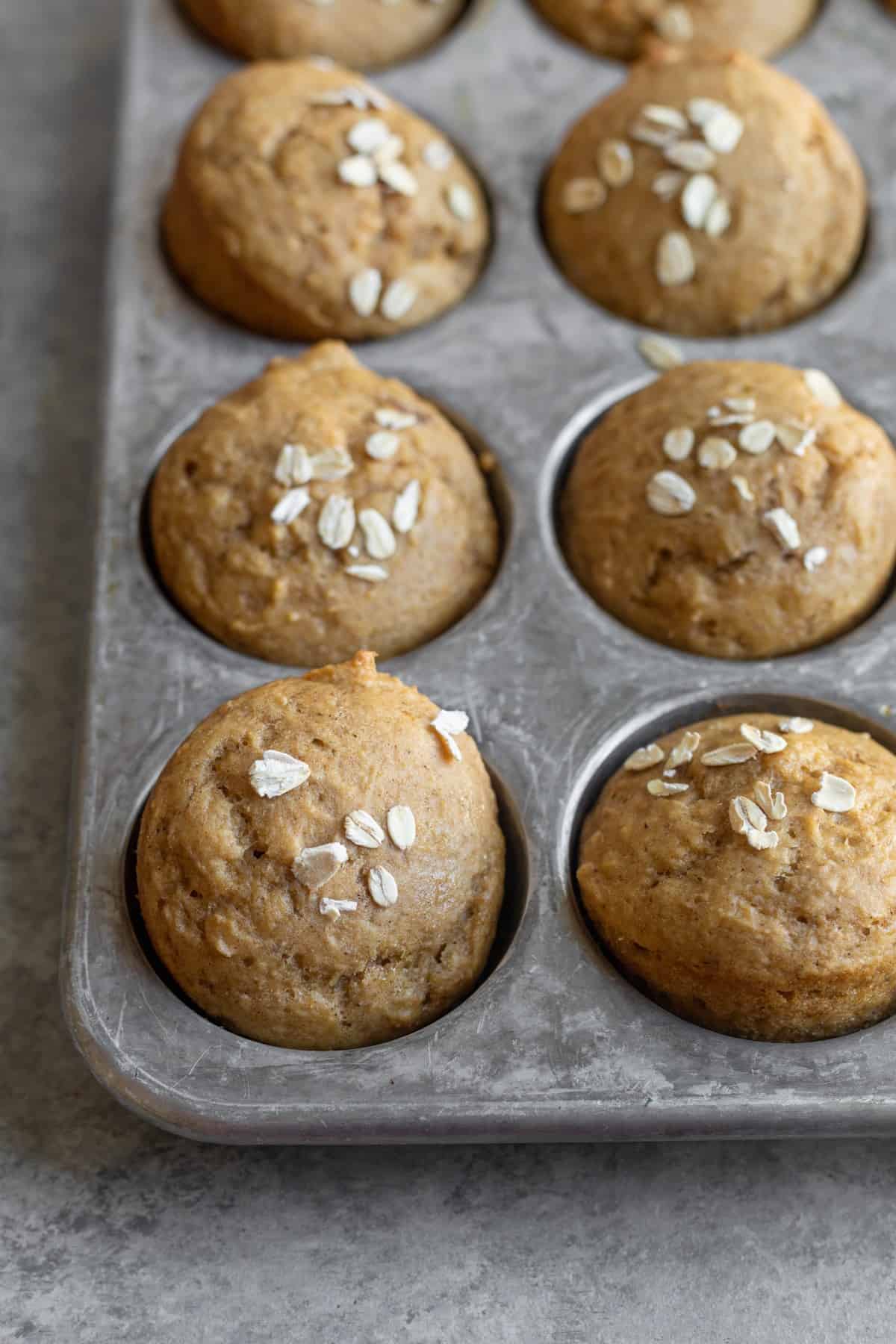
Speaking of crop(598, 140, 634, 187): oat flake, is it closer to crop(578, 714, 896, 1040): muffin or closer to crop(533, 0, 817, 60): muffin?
crop(533, 0, 817, 60): muffin

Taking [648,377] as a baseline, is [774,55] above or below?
above

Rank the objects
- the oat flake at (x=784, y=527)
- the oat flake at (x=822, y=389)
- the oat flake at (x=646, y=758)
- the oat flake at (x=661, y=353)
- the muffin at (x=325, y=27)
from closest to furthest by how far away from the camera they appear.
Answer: the oat flake at (x=646, y=758) → the oat flake at (x=784, y=527) → the oat flake at (x=822, y=389) → the oat flake at (x=661, y=353) → the muffin at (x=325, y=27)

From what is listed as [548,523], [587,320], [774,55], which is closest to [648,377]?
[587,320]

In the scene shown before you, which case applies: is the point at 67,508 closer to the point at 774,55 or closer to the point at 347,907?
the point at 347,907

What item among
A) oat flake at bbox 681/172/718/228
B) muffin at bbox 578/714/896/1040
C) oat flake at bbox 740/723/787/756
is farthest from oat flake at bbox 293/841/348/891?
oat flake at bbox 681/172/718/228

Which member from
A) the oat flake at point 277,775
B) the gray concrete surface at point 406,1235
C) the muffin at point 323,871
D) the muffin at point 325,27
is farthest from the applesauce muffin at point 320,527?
the muffin at point 325,27

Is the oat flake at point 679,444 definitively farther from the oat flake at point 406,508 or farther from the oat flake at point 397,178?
the oat flake at point 397,178
